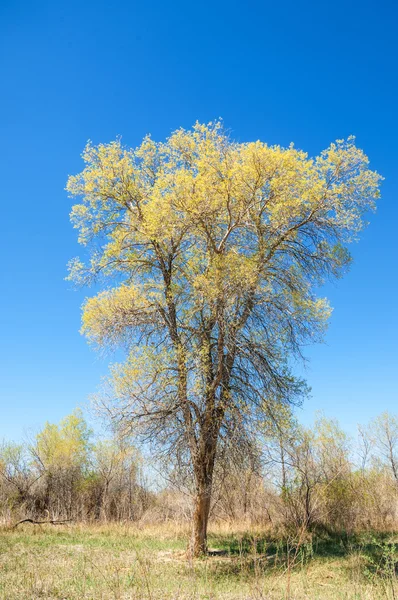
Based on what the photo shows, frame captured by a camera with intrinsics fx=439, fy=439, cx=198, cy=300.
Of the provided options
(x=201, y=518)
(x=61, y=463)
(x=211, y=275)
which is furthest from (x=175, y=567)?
(x=61, y=463)

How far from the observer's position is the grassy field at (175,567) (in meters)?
6.23

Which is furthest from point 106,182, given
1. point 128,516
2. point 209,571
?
point 128,516

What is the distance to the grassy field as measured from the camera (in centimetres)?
623

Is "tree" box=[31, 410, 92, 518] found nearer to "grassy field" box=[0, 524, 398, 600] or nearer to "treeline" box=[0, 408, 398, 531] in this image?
"treeline" box=[0, 408, 398, 531]

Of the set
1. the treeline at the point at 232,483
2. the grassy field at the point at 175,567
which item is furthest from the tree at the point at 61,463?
the grassy field at the point at 175,567

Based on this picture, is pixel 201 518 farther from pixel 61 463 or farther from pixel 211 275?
pixel 61 463

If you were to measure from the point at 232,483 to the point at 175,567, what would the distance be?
426 centimetres

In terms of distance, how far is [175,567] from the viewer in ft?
33.5

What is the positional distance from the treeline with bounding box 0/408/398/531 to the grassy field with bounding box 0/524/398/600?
4.26ft

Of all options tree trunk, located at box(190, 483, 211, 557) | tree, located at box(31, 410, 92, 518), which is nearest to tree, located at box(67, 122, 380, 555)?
tree trunk, located at box(190, 483, 211, 557)

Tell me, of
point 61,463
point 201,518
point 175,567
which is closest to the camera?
point 175,567

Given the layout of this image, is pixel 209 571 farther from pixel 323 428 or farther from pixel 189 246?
pixel 323 428

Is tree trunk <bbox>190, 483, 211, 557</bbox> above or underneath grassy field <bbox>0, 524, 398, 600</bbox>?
above

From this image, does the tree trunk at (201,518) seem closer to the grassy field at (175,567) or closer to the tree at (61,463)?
the grassy field at (175,567)
